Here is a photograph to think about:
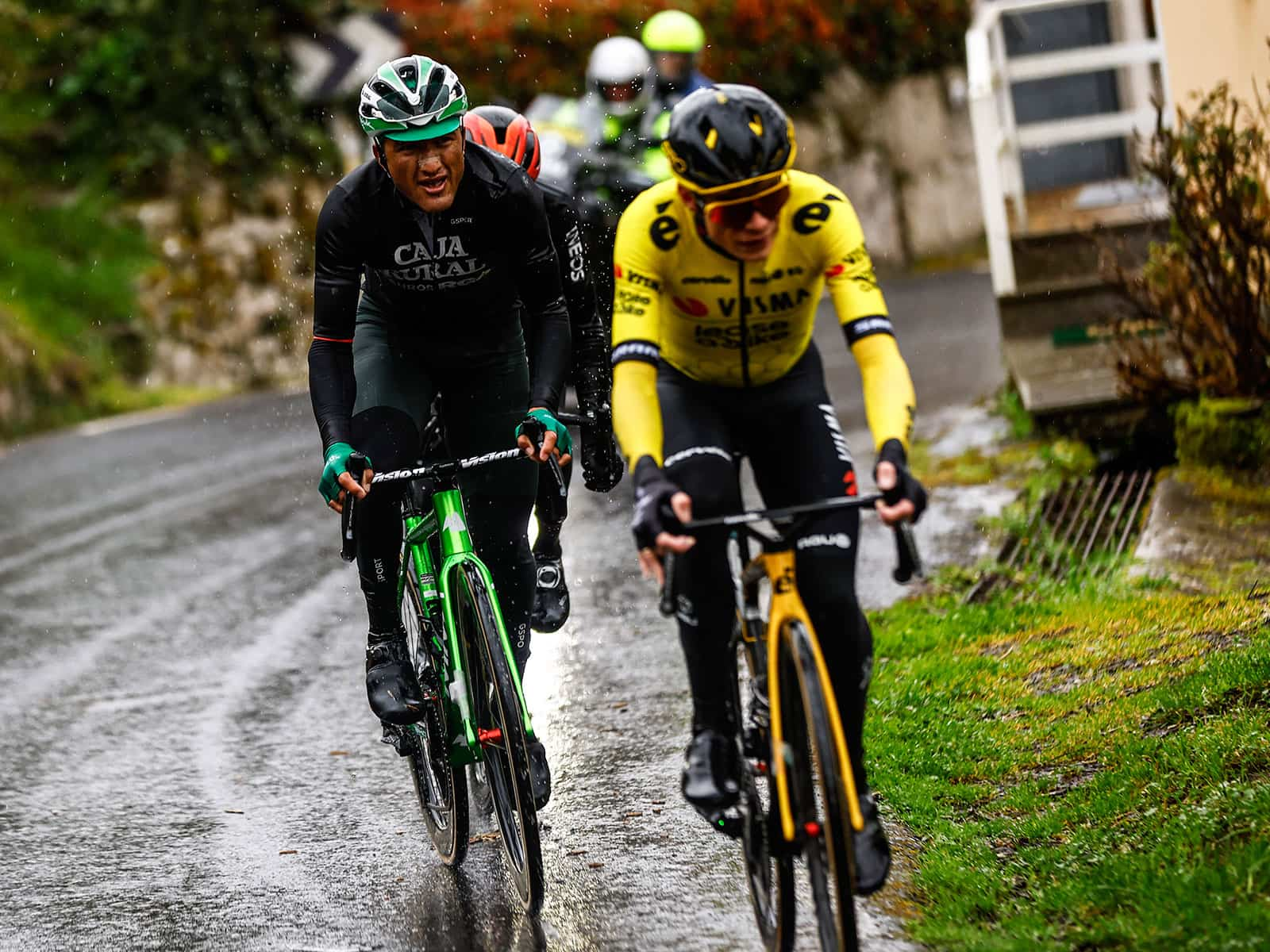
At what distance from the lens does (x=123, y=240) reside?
2180 centimetres

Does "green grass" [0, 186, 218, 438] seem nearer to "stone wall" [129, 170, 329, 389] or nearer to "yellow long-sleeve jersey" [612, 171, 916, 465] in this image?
"stone wall" [129, 170, 329, 389]

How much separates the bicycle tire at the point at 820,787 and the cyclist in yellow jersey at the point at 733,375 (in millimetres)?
144

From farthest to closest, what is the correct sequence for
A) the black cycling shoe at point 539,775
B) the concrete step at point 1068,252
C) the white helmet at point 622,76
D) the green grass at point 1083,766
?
the white helmet at point 622,76 → the concrete step at point 1068,252 → the black cycling shoe at point 539,775 → the green grass at point 1083,766

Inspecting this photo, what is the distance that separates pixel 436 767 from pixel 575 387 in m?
1.52

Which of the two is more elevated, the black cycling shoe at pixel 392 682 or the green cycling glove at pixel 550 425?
the green cycling glove at pixel 550 425

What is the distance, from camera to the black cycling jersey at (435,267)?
5.51 meters

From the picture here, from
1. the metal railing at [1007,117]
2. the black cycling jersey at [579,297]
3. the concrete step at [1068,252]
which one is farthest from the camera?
the metal railing at [1007,117]

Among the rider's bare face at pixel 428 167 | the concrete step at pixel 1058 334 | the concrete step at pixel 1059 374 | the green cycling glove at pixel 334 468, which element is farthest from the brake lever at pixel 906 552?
the concrete step at pixel 1058 334

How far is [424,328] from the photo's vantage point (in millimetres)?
5898

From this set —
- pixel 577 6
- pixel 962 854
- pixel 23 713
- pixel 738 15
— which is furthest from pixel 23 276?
pixel 962 854

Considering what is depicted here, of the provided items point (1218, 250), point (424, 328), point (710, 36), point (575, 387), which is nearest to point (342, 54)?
point (710, 36)

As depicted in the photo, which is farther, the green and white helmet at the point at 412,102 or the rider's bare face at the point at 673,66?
the rider's bare face at the point at 673,66

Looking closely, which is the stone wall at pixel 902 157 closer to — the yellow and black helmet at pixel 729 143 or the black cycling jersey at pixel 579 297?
the black cycling jersey at pixel 579 297

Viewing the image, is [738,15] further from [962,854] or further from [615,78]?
[962,854]
